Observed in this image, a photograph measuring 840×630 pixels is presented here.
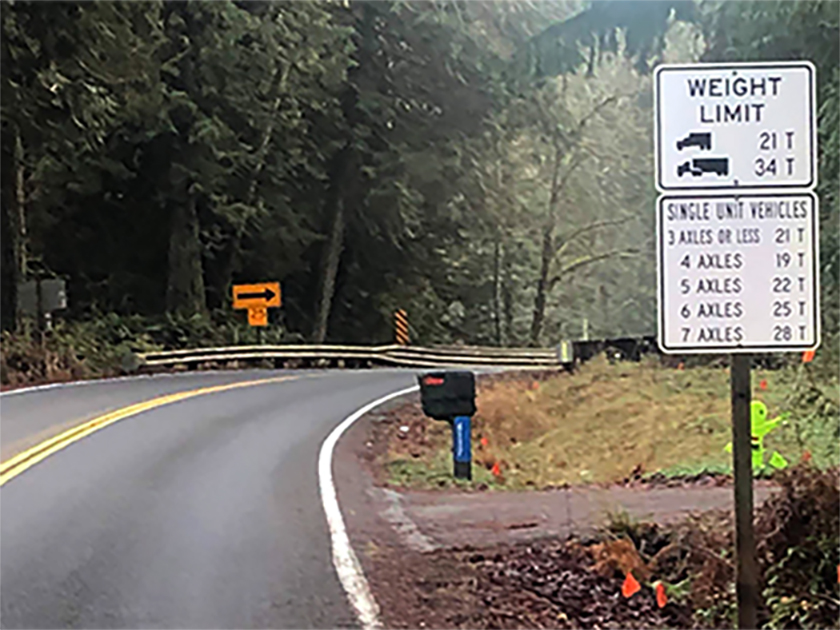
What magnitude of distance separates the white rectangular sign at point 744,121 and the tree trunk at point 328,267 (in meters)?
34.1

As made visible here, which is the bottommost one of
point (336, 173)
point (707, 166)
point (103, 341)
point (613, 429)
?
point (613, 429)

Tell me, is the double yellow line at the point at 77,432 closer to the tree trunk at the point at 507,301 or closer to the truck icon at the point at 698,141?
the truck icon at the point at 698,141

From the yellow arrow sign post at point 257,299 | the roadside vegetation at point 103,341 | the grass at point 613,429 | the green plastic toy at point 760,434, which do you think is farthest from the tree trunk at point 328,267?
the green plastic toy at point 760,434

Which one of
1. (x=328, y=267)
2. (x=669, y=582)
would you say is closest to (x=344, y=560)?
(x=669, y=582)

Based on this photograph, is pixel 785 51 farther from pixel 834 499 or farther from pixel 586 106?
pixel 586 106

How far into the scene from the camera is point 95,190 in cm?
3425

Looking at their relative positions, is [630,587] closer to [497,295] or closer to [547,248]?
[547,248]

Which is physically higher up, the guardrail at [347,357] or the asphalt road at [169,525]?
the guardrail at [347,357]

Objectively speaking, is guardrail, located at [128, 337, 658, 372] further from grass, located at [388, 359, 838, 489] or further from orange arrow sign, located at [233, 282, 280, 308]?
grass, located at [388, 359, 838, 489]

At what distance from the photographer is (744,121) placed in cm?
461

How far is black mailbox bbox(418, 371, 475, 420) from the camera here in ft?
45.9

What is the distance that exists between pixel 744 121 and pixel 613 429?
15178 mm

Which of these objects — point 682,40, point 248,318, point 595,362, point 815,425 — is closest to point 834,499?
point 815,425

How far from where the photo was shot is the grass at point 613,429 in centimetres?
1364
